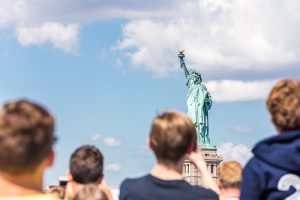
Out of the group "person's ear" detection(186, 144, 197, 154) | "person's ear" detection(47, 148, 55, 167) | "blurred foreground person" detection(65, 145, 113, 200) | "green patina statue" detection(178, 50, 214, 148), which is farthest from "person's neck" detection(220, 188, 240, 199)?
"green patina statue" detection(178, 50, 214, 148)

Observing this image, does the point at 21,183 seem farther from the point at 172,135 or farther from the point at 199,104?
the point at 199,104

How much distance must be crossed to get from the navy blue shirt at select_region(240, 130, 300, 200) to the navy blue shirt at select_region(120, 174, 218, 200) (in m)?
0.27

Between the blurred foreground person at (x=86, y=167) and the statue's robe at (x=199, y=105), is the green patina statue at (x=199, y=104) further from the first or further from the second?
the blurred foreground person at (x=86, y=167)

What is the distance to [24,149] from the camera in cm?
360

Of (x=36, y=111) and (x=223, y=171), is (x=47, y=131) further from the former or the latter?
(x=223, y=171)

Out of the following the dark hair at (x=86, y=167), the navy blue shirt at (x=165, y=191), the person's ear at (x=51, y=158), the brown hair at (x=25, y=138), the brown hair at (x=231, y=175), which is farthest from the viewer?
the brown hair at (x=231, y=175)

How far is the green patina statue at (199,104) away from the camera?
204 feet

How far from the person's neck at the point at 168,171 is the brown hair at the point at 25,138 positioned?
54.2 inches

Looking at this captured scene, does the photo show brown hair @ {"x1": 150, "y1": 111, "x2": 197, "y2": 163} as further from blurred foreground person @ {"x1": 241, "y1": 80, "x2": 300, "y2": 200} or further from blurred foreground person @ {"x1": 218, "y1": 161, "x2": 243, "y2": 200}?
blurred foreground person @ {"x1": 218, "y1": 161, "x2": 243, "y2": 200}

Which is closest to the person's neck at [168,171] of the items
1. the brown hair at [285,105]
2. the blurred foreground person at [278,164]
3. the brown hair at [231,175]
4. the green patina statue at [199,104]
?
the blurred foreground person at [278,164]

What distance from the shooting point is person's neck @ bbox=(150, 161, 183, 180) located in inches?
194

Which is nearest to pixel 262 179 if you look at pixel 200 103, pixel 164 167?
pixel 164 167

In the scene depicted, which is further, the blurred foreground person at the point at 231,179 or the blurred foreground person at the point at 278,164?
the blurred foreground person at the point at 231,179

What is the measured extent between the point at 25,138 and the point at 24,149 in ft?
0.16
